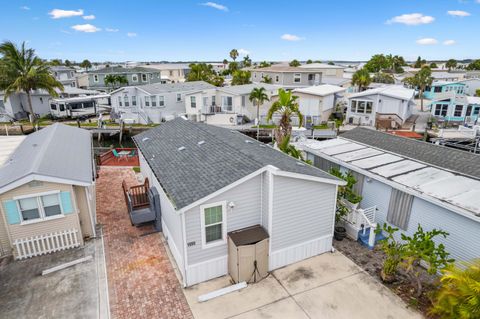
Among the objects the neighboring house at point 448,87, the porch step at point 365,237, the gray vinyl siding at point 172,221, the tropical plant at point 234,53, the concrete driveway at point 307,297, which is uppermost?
the tropical plant at point 234,53

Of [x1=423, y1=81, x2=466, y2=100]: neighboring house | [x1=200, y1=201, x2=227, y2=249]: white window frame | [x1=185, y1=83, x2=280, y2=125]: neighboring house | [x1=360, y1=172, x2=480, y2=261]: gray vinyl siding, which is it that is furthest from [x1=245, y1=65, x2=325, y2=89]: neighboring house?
[x1=200, y1=201, x2=227, y2=249]: white window frame

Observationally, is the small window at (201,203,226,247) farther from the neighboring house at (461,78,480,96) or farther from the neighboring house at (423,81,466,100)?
the neighboring house at (461,78,480,96)

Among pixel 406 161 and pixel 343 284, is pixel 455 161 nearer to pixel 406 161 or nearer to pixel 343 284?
pixel 406 161

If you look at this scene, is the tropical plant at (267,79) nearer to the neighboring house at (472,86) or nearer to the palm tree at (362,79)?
the palm tree at (362,79)

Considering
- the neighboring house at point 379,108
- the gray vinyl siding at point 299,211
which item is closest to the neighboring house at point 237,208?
the gray vinyl siding at point 299,211

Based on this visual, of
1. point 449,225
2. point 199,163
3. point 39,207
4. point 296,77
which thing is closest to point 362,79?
point 296,77

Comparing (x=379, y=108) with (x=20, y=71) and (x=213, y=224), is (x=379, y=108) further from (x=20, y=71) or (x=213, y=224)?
(x=20, y=71)

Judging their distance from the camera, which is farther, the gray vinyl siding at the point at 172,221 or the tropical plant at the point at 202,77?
the tropical plant at the point at 202,77
